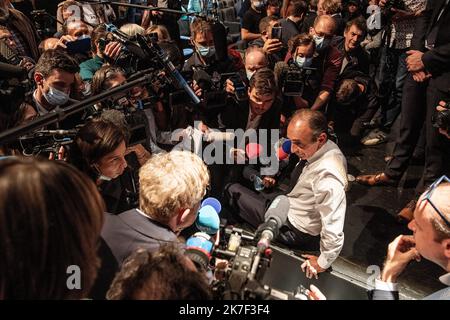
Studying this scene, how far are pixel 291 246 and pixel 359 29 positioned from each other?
261 centimetres

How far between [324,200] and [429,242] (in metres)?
0.77

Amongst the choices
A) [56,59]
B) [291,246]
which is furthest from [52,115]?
[291,246]

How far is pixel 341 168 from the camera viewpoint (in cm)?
232

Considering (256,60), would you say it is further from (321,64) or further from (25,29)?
(25,29)

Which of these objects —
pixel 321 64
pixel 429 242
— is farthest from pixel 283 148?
pixel 429 242

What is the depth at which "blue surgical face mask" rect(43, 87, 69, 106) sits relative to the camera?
8.11 ft

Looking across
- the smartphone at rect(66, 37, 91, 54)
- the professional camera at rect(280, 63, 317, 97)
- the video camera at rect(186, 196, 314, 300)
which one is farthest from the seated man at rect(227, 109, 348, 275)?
the smartphone at rect(66, 37, 91, 54)

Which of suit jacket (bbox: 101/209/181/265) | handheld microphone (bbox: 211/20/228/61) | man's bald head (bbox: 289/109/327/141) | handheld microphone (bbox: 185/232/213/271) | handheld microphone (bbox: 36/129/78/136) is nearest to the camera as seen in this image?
handheld microphone (bbox: 185/232/213/271)

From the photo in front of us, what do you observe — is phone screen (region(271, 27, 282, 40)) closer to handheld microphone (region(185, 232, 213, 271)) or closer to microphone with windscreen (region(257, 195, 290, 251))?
microphone with windscreen (region(257, 195, 290, 251))

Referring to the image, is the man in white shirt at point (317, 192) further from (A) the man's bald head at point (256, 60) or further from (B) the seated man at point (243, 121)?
(A) the man's bald head at point (256, 60)

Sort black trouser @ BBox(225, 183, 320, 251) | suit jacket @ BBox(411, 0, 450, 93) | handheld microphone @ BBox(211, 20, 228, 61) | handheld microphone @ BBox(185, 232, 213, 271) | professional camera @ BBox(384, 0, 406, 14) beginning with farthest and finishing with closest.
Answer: professional camera @ BBox(384, 0, 406, 14)
handheld microphone @ BBox(211, 20, 228, 61)
suit jacket @ BBox(411, 0, 450, 93)
black trouser @ BBox(225, 183, 320, 251)
handheld microphone @ BBox(185, 232, 213, 271)

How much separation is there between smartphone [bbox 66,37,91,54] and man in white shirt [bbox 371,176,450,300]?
3.28m

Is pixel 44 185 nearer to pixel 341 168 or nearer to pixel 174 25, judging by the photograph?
pixel 341 168

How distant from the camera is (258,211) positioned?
291 centimetres
